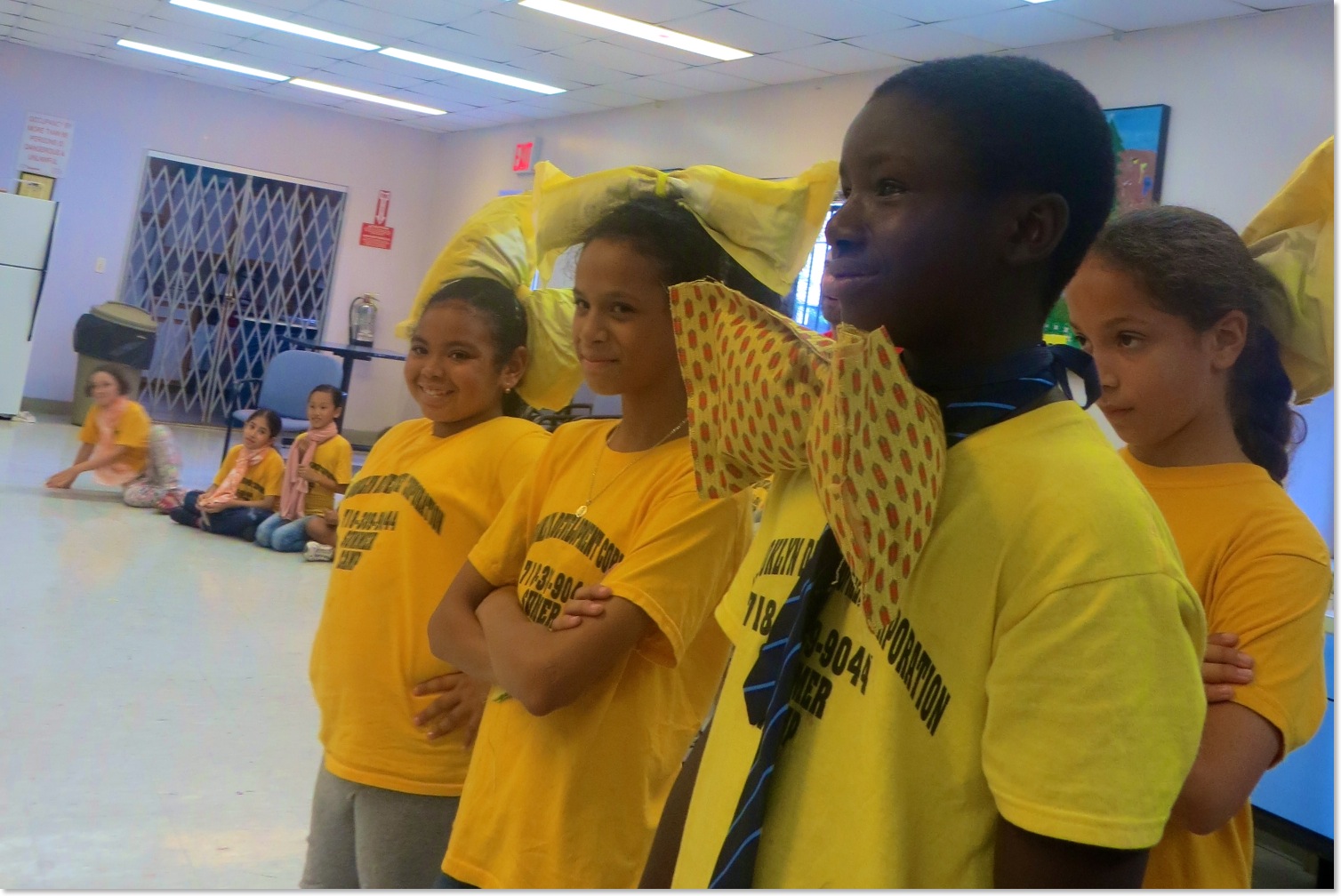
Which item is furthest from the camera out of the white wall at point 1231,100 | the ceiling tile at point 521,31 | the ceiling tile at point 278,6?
the ceiling tile at point 278,6

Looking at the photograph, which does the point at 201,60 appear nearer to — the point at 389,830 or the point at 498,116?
the point at 498,116

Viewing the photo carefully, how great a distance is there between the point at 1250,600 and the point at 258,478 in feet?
17.0

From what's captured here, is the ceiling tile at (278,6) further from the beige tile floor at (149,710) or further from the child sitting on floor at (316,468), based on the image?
the beige tile floor at (149,710)

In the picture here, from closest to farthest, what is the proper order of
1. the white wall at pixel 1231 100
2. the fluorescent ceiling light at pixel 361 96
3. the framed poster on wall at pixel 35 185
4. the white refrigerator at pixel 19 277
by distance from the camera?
the white wall at pixel 1231 100 < the white refrigerator at pixel 19 277 < the framed poster on wall at pixel 35 185 < the fluorescent ceiling light at pixel 361 96

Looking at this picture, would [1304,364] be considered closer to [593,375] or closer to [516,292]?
[593,375]

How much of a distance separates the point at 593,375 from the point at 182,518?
4.64 metres

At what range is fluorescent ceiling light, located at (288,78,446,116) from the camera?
859 cm

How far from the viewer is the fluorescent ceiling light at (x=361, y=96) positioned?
8.59 metres

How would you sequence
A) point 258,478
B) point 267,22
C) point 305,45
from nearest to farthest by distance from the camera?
point 258,478
point 267,22
point 305,45

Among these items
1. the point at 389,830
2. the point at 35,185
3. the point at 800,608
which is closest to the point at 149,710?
the point at 389,830

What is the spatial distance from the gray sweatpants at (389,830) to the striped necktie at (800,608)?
28.2 inches

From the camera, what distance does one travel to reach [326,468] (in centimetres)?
539

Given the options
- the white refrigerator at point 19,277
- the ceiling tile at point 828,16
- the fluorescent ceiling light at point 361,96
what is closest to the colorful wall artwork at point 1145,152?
the ceiling tile at point 828,16

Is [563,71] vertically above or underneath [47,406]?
above
